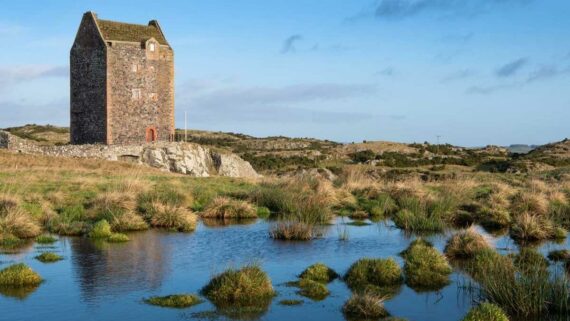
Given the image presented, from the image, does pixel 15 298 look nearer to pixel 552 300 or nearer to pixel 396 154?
pixel 552 300

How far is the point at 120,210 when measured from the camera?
2486 cm

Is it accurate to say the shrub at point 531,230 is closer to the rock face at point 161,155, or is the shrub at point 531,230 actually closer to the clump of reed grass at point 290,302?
the clump of reed grass at point 290,302

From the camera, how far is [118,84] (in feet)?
187

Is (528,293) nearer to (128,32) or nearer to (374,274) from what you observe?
(374,274)

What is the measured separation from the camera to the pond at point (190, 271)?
43.8ft

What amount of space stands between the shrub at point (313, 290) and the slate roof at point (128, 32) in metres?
46.1

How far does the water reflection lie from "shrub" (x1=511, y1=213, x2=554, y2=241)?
468 inches

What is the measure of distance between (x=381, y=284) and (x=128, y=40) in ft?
154

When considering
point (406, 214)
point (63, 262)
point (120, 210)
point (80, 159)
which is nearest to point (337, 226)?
point (406, 214)

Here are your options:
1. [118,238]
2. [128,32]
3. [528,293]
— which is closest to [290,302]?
[528,293]

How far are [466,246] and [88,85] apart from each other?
4571cm

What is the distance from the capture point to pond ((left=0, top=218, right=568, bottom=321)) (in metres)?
13.3

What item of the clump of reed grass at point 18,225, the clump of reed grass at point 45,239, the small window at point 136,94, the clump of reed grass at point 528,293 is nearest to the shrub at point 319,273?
the clump of reed grass at point 528,293

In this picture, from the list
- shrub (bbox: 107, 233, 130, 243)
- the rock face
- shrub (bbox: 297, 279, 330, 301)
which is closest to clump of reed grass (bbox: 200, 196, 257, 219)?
shrub (bbox: 107, 233, 130, 243)
